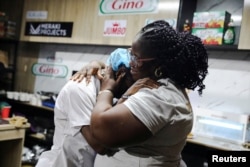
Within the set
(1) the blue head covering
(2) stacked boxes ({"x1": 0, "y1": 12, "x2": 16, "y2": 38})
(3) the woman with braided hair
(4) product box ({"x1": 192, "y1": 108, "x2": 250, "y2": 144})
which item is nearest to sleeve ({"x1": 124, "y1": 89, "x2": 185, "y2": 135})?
(3) the woman with braided hair

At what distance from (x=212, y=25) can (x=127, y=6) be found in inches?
30.8

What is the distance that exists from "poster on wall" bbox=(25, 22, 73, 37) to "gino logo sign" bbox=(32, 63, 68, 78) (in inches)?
16.9

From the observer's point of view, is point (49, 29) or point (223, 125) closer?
point (223, 125)

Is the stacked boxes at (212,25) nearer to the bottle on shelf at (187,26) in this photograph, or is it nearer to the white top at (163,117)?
the bottle on shelf at (187,26)

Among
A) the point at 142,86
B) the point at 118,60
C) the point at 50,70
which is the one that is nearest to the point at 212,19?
the point at 118,60

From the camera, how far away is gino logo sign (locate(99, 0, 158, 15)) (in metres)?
2.28

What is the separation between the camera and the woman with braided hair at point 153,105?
30.9 inches

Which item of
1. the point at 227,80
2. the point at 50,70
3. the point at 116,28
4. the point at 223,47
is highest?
the point at 116,28

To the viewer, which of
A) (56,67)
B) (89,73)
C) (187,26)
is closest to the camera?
(89,73)

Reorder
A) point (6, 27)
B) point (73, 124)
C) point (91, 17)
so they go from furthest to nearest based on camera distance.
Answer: point (6, 27) < point (91, 17) < point (73, 124)

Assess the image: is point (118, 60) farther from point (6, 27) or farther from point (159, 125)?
point (6, 27)

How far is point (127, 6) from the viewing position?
2404 millimetres

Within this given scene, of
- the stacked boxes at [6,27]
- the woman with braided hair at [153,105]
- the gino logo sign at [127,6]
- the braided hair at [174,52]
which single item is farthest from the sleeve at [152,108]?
the stacked boxes at [6,27]

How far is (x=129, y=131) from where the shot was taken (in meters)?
0.78
